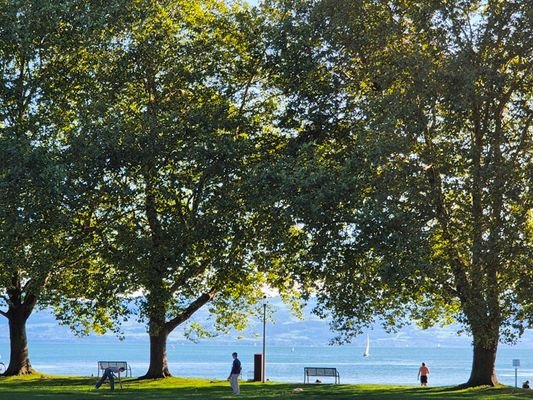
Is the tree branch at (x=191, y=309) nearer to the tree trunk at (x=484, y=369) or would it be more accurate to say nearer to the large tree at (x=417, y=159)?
the large tree at (x=417, y=159)

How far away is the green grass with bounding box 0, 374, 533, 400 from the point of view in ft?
121

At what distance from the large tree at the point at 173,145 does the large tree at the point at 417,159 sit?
10.3 feet

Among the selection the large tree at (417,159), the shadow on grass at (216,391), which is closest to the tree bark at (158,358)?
the shadow on grass at (216,391)

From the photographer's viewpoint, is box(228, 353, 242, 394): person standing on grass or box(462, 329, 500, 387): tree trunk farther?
box(462, 329, 500, 387): tree trunk

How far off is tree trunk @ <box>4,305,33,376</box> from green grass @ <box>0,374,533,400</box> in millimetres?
3759

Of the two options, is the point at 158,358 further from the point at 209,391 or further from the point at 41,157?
the point at 41,157

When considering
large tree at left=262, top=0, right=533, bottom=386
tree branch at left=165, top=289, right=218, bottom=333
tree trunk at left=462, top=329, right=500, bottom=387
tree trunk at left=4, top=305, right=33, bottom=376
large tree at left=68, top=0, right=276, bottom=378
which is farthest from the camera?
tree trunk at left=4, top=305, right=33, bottom=376

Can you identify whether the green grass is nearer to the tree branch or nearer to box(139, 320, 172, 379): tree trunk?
box(139, 320, 172, 379): tree trunk

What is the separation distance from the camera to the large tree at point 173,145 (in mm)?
38688

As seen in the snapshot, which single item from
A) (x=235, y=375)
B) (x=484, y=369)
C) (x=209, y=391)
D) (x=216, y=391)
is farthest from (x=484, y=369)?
(x=209, y=391)

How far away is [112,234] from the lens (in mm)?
43219

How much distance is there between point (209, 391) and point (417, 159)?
566 inches

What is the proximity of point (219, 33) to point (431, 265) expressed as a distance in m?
16.0

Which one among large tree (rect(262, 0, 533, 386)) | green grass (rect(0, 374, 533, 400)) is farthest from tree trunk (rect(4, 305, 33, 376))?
large tree (rect(262, 0, 533, 386))
